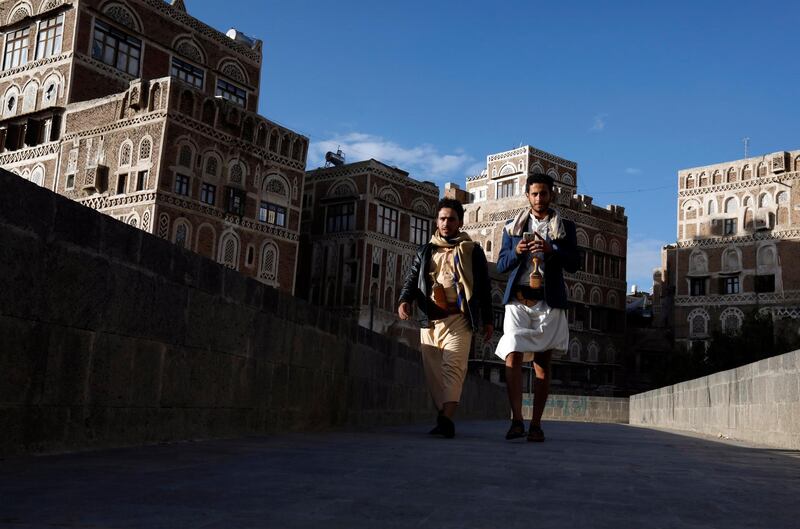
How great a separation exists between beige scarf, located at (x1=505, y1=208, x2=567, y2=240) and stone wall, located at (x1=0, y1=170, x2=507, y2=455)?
2234 mm

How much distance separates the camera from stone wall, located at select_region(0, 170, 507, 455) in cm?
443

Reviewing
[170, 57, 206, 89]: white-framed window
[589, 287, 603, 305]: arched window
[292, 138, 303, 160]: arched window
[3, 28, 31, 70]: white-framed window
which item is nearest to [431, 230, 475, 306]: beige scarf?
[292, 138, 303, 160]: arched window

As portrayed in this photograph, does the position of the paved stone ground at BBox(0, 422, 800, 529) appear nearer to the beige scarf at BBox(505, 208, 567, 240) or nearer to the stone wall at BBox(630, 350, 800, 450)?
the beige scarf at BBox(505, 208, 567, 240)

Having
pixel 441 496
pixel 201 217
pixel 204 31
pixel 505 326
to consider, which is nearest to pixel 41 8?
pixel 204 31

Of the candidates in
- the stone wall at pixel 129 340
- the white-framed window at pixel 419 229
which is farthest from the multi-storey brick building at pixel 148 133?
the stone wall at pixel 129 340

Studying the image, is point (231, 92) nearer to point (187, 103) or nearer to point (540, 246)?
point (187, 103)

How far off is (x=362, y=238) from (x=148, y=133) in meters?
15.3

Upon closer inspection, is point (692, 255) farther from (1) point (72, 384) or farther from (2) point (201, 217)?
(1) point (72, 384)

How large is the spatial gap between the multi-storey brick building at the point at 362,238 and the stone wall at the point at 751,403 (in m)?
33.4

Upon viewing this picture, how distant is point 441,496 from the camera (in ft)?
11.8

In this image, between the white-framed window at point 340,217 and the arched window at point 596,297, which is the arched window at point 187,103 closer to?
the white-framed window at point 340,217

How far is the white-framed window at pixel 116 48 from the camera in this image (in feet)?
138

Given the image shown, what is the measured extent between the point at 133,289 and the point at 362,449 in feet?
6.37

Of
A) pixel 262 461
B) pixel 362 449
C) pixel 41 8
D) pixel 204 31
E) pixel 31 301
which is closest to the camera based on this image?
pixel 31 301
